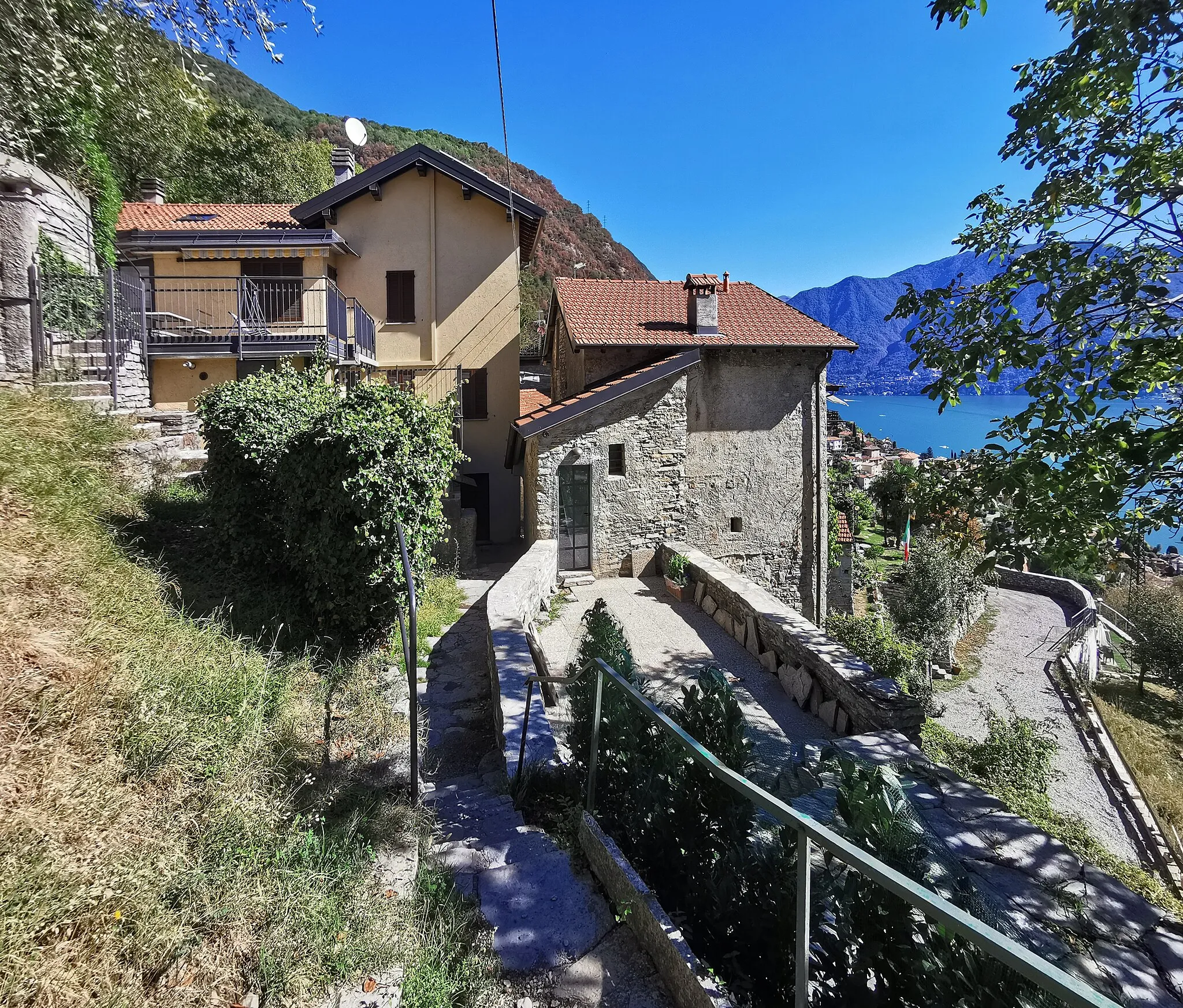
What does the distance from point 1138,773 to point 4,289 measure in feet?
70.0

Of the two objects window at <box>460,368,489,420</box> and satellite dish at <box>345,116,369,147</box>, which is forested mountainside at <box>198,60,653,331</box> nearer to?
satellite dish at <box>345,116,369,147</box>

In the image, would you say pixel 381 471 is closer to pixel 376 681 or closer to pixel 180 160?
pixel 376 681

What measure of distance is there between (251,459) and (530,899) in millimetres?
6504

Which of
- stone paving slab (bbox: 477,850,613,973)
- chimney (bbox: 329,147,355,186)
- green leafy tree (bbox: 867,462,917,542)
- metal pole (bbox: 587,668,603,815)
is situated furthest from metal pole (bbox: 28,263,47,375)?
green leafy tree (bbox: 867,462,917,542)

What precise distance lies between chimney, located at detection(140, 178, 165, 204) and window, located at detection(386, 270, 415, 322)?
9.16 meters

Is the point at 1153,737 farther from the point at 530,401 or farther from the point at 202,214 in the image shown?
the point at 202,214

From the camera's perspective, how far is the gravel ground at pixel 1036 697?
10.3 meters

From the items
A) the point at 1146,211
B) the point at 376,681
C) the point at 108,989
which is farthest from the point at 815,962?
the point at 1146,211

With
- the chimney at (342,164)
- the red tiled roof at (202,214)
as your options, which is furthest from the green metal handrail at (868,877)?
the chimney at (342,164)

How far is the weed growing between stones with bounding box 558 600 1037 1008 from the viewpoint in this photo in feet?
6.26

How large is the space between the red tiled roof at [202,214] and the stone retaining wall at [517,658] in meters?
13.1

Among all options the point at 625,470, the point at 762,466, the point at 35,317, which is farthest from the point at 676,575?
the point at 35,317

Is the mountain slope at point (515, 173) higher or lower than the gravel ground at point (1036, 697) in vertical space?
higher

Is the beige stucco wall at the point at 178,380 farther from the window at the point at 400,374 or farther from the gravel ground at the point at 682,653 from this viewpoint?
the gravel ground at the point at 682,653
